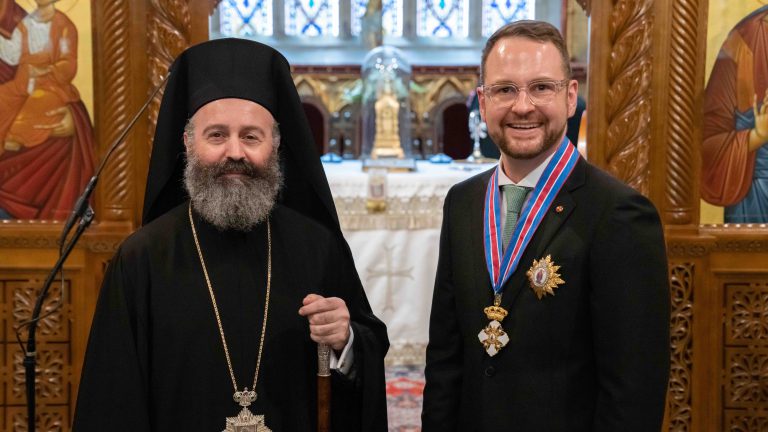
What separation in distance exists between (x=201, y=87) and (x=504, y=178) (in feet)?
3.40

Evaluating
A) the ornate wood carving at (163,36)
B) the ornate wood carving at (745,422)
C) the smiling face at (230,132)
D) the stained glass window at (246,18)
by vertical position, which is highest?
the stained glass window at (246,18)

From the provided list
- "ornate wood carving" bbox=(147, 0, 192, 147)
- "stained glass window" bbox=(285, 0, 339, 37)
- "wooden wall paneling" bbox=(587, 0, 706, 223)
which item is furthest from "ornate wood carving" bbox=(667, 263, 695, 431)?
Result: "stained glass window" bbox=(285, 0, 339, 37)

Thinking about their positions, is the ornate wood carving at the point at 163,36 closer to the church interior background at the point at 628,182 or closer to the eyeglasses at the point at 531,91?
the church interior background at the point at 628,182

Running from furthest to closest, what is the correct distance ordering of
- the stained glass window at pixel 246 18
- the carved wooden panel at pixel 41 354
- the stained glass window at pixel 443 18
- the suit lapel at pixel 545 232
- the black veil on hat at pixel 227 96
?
the stained glass window at pixel 443 18, the stained glass window at pixel 246 18, the carved wooden panel at pixel 41 354, the black veil on hat at pixel 227 96, the suit lapel at pixel 545 232

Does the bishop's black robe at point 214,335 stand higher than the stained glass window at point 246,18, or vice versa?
the stained glass window at point 246,18

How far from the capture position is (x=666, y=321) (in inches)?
89.9

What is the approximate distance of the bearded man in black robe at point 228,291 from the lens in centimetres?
245

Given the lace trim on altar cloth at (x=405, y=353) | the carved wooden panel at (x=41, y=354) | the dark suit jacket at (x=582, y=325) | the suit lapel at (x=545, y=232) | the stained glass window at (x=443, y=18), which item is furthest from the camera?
the stained glass window at (x=443, y=18)

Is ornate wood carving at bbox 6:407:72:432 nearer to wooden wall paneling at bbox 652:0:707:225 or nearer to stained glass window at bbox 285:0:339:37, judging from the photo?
wooden wall paneling at bbox 652:0:707:225

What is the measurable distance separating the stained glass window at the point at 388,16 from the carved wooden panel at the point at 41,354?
798cm

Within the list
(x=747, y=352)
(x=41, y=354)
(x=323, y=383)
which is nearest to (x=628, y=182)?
(x=747, y=352)

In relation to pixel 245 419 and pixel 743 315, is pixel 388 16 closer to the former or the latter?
pixel 743 315

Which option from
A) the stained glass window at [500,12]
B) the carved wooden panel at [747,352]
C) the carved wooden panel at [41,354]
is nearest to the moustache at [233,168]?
the carved wooden panel at [41,354]

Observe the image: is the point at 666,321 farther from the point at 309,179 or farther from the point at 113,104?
the point at 113,104
